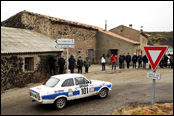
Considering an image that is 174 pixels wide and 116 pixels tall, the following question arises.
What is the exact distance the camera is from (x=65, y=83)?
7613 mm

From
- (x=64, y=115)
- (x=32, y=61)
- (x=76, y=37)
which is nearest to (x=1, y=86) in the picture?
(x=32, y=61)

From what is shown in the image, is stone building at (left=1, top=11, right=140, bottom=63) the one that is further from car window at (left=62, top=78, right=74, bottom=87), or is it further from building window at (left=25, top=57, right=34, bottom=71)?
car window at (left=62, top=78, right=74, bottom=87)

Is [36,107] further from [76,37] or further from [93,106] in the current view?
[76,37]

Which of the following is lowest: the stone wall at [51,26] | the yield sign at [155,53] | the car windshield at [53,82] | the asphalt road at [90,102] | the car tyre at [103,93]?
the asphalt road at [90,102]

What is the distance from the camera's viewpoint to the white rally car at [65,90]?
6941mm

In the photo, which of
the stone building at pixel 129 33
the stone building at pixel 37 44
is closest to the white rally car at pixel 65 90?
the stone building at pixel 37 44

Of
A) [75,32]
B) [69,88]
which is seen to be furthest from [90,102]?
[75,32]

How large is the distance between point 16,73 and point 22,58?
1.15 meters

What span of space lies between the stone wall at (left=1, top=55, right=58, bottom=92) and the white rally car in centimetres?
421

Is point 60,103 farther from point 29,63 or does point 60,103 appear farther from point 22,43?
point 22,43

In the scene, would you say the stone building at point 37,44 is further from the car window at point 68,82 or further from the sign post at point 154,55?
the sign post at point 154,55

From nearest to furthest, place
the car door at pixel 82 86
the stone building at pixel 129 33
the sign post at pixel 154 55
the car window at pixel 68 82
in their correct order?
the sign post at pixel 154 55
the car window at pixel 68 82
the car door at pixel 82 86
the stone building at pixel 129 33

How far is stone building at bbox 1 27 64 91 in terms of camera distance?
11.0m

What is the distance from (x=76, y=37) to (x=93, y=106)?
545 inches
